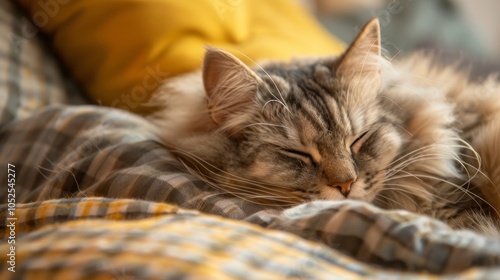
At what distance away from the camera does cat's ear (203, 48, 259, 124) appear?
1.24 m

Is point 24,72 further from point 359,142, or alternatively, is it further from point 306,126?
point 359,142

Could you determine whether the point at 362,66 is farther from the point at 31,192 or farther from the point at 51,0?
the point at 51,0

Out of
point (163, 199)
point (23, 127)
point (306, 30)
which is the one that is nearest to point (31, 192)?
point (23, 127)

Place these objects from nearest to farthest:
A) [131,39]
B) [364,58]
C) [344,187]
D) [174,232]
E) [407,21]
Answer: [174,232] < [344,187] < [364,58] < [131,39] < [407,21]

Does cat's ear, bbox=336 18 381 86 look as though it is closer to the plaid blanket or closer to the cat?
the cat

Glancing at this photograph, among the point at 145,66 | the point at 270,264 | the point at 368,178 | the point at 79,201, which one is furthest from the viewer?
the point at 145,66

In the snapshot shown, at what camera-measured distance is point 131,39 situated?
1.68 meters

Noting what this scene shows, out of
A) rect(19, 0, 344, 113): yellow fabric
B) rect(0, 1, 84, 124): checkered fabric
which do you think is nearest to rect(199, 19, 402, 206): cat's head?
rect(19, 0, 344, 113): yellow fabric

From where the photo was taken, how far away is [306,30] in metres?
2.25

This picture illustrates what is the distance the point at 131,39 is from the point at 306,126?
0.75m

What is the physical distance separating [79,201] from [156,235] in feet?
1.08

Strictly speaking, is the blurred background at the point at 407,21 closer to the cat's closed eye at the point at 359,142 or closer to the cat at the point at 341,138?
the cat at the point at 341,138

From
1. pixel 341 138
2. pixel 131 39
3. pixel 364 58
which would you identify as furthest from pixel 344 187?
pixel 131 39

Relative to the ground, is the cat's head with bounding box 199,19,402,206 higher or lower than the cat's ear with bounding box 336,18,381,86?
lower
